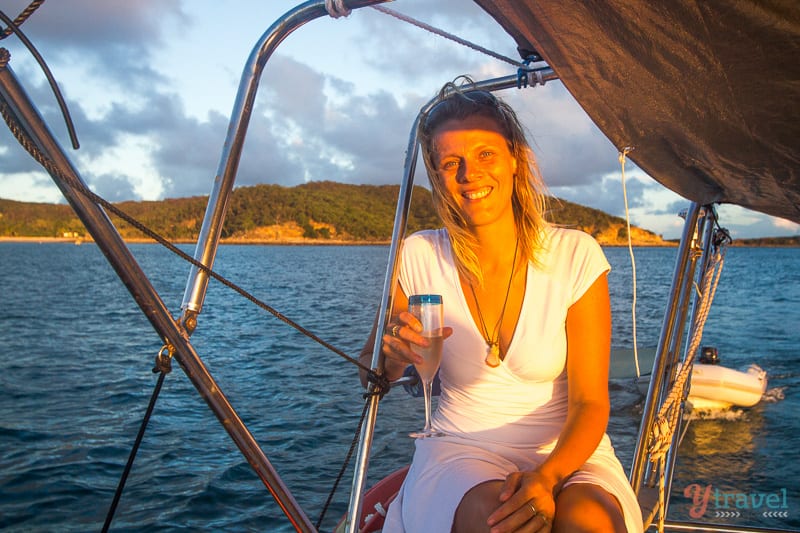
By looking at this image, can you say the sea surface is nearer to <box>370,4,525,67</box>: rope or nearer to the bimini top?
the bimini top

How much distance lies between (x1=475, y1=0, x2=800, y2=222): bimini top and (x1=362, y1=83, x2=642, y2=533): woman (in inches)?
14.9

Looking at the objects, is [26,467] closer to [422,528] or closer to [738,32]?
[422,528]

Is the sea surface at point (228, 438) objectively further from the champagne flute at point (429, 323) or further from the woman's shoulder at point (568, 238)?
the champagne flute at point (429, 323)

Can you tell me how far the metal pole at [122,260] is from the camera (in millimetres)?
1099

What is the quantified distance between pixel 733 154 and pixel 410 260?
1.12 metres

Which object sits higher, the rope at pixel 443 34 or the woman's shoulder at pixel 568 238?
the rope at pixel 443 34

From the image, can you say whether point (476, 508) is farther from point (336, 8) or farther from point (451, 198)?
point (336, 8)

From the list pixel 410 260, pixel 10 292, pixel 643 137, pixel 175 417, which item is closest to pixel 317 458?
pixel 175 417

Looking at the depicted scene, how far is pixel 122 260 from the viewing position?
47.7 inches

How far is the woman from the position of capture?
6.19ft

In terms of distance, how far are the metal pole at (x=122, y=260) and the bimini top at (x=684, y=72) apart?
0.85m

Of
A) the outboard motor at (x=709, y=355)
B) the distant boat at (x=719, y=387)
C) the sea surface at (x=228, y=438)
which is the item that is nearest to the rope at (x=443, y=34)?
the sea surface at (x=228, y=438)

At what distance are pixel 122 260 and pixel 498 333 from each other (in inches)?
54.0

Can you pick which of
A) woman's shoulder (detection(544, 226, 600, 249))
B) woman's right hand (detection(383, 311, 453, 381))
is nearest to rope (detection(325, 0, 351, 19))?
woman's right hand (detection(383, 311, 453, 381))
